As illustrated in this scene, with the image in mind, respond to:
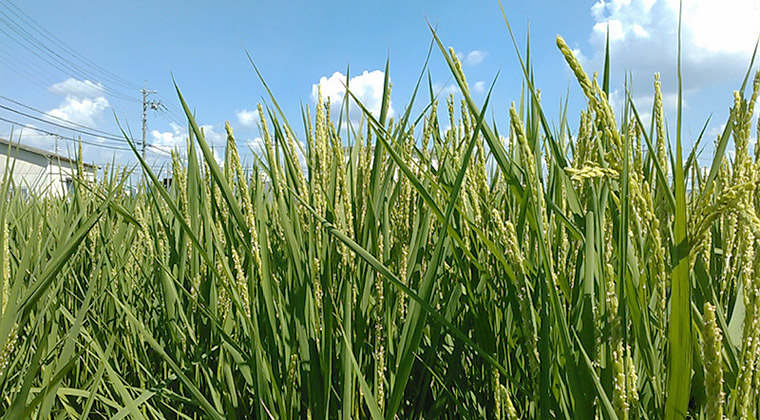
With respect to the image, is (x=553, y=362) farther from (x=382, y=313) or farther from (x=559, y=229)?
(x=382, y=313)

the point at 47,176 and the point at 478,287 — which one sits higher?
the point at 47,176

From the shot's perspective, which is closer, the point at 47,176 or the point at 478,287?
the point at 478,287

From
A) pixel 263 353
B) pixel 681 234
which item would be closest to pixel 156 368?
pixel 263 353

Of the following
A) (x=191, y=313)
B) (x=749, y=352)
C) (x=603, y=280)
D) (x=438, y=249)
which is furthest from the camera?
(x=191, y=313)

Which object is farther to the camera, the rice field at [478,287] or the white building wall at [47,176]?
the white building wall at [47,176]

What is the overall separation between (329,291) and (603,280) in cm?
44

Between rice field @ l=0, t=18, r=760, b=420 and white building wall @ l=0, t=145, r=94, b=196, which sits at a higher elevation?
white building wall @ l=0, t=145, r=94, b=196

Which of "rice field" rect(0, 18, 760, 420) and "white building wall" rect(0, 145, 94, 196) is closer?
"rice field" rect(0, 18, 760, 420)

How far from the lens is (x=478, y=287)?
2.87ft

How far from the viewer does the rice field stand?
1.60 feet

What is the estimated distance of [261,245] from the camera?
83 cm

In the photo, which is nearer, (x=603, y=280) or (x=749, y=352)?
(x=749, y=352)

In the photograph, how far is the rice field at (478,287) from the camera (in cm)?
49

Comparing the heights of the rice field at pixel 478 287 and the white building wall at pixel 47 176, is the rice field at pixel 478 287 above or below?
below
